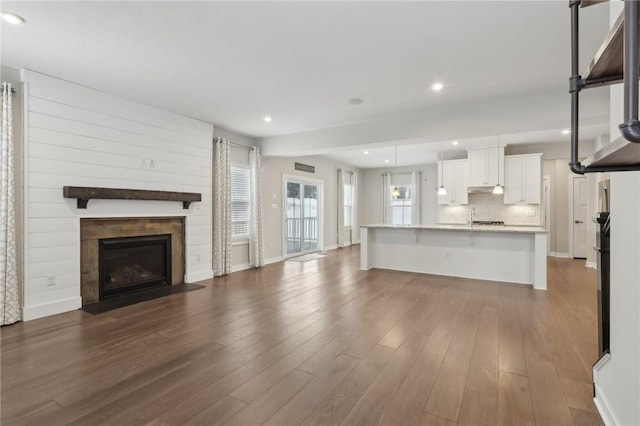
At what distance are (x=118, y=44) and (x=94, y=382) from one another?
301 cm

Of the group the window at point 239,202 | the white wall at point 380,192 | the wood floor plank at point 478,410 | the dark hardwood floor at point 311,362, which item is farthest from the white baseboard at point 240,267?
the white wall at point 380,192

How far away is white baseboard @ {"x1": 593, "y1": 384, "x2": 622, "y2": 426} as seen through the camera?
1.85 metres

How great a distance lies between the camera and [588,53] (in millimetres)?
3275

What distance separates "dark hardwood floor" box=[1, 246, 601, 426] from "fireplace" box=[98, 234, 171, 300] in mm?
723

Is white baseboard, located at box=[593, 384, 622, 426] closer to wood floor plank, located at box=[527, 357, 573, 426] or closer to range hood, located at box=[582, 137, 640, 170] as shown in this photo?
wood floor plank, located at box=[527, 357, 573, 426]

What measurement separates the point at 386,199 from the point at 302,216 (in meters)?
3.94

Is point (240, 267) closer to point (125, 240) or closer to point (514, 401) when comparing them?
point (125, 240)

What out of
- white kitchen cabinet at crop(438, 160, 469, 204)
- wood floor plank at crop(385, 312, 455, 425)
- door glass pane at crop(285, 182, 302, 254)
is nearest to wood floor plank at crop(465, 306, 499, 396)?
wood floor plank at crop(385, 312, 455, 425)

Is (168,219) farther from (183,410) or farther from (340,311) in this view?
(183,410)

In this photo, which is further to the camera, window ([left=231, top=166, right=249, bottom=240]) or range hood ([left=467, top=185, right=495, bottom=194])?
range hood ([left=467, top=185, right=495, bottom=194])

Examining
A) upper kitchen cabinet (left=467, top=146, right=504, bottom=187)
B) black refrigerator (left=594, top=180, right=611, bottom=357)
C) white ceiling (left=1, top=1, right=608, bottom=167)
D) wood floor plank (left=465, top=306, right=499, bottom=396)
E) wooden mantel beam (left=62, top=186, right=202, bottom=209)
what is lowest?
wood floor plank (left=465, top=306, right=499, bottom=396)

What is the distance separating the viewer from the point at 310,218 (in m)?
9.34

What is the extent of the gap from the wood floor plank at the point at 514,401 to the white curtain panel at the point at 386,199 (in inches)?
360

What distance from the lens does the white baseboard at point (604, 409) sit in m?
1.85
